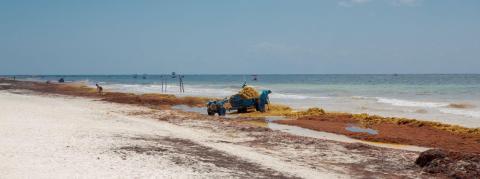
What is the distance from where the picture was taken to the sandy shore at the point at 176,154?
9.97 meters

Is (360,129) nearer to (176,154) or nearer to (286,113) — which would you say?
(286,113)

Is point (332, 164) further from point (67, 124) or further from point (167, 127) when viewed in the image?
point (67, 124)

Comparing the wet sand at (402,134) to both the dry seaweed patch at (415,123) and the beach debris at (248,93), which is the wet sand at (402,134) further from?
the beach debris at (248,93)

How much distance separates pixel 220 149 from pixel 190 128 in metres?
5.43

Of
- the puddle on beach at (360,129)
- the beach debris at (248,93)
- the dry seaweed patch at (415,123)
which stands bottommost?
the puddle on beach at (360,129)

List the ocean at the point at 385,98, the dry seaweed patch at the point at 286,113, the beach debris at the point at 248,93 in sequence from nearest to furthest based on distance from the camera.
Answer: the dry seaweed patch at the point at 286,113 < the ocean at the point at 385,98 < the beach debris at the point at 248,93

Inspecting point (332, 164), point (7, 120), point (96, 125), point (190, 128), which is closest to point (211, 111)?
point (190, 128)

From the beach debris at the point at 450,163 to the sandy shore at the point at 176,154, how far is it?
0.32 meters

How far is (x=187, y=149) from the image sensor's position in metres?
13.0

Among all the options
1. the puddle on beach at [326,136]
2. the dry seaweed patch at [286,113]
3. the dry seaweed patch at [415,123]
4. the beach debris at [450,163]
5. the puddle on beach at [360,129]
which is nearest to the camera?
the beach debris at [450,163]

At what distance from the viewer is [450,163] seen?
35.9ft

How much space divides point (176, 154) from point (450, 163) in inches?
246

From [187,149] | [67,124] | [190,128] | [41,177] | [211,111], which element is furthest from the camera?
[211,111]

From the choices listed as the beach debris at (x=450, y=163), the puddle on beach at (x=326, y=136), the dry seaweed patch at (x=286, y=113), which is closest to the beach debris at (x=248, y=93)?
the dry seaweed patch at (x=286, y=113)
